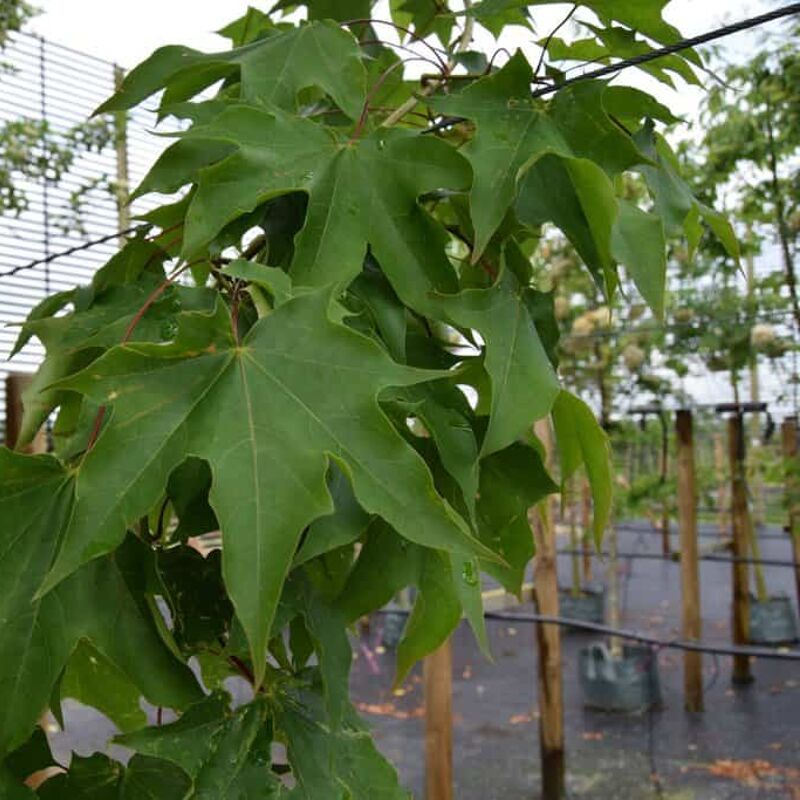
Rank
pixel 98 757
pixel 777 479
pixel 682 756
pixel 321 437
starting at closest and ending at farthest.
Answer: pixel 321 437
pixel 98 757
pixel 682 756
pixel 777 479

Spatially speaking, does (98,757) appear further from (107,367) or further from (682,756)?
(682,756)

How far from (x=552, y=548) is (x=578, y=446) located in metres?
1.84

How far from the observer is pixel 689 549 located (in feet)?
10.1

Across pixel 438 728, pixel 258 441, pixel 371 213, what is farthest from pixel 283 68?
pixel 438 728

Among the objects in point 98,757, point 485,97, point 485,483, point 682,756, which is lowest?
point 682,756

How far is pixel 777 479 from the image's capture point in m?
3.45

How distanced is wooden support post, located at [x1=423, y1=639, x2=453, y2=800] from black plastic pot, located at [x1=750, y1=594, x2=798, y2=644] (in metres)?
2.49

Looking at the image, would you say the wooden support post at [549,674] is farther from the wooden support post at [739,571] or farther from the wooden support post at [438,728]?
the wooden support post at [739,571]

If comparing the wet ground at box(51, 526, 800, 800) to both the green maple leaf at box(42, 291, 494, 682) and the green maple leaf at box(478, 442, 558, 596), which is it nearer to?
the green maple leaf at box(478, 442, 558, 596)

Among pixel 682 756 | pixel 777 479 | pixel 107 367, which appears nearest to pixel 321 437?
pixel 107 367

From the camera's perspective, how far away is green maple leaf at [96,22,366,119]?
0.45 metres

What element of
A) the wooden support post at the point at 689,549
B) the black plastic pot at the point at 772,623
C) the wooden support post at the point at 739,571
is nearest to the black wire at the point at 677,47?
the wooden support post at the point at 689,549

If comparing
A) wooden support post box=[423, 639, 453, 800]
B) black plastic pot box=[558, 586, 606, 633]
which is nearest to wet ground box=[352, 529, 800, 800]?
black plastic pot box=[558, 586, 606, 633]

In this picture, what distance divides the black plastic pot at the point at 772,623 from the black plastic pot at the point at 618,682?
2.55 feet
